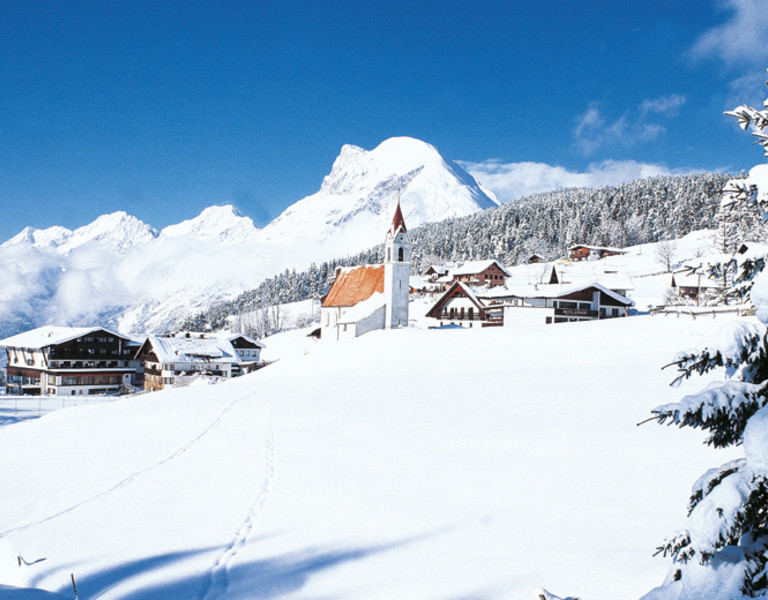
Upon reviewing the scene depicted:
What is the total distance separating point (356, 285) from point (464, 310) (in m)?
13.6

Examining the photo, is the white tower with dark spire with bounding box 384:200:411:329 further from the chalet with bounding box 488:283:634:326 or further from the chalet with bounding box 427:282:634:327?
the chalet with bounding box 488:283:634:326

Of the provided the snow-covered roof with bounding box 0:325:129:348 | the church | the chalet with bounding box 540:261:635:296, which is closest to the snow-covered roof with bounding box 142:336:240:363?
the snow-covered roof with bounding box 0:325:129:348

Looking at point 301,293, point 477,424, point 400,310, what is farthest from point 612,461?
point 301,293

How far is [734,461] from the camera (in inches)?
136

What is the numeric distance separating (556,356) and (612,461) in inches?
720

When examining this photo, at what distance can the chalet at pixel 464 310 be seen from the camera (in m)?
58.4

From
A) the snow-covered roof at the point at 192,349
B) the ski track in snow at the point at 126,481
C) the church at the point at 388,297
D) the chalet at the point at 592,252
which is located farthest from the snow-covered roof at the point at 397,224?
the chalet at the point at 592,252

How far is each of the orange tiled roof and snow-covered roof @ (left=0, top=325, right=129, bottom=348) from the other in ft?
94.3

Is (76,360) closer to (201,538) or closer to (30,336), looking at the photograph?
(30,336)

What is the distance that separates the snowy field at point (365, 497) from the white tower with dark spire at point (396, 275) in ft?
111

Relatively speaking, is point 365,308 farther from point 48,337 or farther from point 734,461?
point 734,461

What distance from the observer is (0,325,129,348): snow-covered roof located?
202 feet

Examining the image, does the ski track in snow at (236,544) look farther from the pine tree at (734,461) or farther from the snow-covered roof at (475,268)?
the snow-covered roof at (475,268)

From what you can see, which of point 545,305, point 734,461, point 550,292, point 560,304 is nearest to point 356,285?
point 545,305
